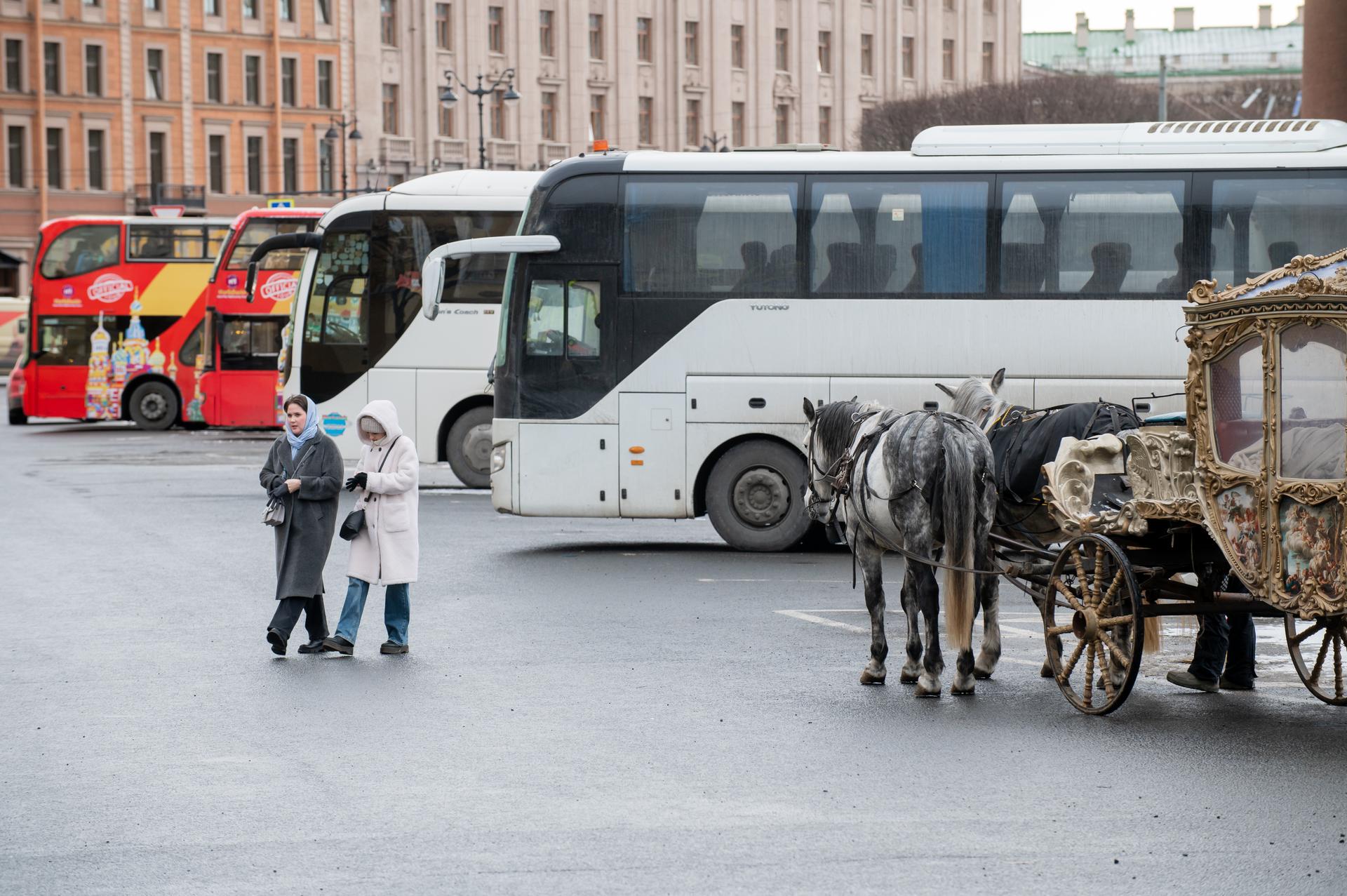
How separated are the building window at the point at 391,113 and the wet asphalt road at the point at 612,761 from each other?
6937 centimetres

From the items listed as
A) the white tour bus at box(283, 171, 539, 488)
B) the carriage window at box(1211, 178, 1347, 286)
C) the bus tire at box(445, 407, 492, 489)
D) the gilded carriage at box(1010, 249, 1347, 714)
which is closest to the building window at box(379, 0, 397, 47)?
the white tour bus at box(283, 171, 539, 488)

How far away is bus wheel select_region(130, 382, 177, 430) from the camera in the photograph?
36.4 metres

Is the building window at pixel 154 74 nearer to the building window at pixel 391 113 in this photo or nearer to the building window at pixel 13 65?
the building window at pixel 13 65

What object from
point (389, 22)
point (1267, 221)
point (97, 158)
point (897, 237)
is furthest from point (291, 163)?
point (1267, 221)

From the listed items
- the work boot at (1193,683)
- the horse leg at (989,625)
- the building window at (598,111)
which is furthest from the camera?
the building window at (598,111)

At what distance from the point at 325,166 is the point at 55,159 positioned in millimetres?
10893

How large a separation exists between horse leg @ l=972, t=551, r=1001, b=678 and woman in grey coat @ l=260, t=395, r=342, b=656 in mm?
3799

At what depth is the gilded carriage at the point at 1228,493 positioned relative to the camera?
804 centimetres

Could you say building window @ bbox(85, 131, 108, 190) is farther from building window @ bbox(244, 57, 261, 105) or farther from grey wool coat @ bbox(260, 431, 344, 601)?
grey wool coat @ bbox(260, 431, 344, 601)

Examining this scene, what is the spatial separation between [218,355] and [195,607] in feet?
66.0

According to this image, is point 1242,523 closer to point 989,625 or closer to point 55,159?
point 989,625

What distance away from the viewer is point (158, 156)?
258ft

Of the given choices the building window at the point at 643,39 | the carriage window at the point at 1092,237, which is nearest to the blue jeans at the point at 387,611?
the carriage window at the point at 1092,237

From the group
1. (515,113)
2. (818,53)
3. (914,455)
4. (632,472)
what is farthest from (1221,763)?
(818,53)
